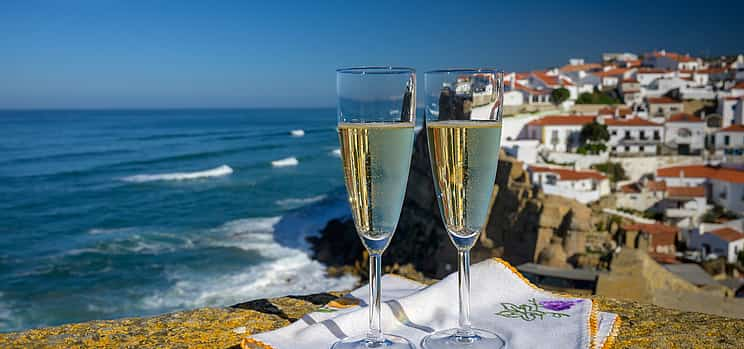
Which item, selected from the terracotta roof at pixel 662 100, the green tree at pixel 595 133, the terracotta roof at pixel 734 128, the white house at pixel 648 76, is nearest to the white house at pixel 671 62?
the white house at pixel 648 76

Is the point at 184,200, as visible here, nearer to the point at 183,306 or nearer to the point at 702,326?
the point at 183,306

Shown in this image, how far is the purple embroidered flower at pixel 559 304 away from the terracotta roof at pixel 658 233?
65.0ft

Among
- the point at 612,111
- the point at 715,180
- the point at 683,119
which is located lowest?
the point at 715,180

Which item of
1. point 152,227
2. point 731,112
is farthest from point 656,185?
point 152,227

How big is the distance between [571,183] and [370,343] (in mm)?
23990

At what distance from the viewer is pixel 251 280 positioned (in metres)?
17.3

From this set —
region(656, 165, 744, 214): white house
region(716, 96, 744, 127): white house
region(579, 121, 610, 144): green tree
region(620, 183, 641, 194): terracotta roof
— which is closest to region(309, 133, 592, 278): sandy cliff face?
region(620, 183, 641, 194): terracotta roof

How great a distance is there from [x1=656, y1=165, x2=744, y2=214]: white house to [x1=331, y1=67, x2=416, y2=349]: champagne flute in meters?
27.9

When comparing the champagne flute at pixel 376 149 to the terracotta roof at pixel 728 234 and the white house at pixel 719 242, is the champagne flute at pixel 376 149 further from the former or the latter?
the terracotta roof at pixel 728 234

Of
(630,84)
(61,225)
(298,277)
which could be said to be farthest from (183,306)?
(630,84)

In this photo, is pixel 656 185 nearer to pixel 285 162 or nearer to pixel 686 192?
pixel 686 192

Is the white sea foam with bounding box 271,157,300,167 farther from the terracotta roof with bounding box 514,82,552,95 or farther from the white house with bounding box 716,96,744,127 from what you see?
the white house with bounding box 716,96,744,127

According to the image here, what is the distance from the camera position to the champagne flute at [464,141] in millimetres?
1230

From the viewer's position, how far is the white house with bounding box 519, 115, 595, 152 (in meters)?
31.6
